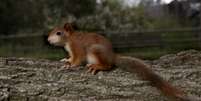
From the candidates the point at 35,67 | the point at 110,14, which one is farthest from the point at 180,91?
the point at 110,14

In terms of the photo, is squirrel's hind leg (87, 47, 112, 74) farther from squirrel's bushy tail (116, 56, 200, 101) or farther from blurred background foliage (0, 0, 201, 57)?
blurred background foliage (0, 0, 201, 57)

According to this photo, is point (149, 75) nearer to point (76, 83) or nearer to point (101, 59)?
point (101, 59)

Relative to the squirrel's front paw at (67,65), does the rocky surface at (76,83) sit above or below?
below

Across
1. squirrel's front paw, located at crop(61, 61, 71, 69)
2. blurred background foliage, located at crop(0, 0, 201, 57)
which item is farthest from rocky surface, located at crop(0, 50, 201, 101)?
blurred background foliage, located at crop(0, 0, 201, 57)

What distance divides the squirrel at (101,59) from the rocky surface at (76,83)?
74 millimetres

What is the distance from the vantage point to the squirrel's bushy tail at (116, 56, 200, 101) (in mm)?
5812

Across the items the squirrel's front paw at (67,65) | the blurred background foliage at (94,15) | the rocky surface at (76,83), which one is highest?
the blurred background foliage at (94,15)

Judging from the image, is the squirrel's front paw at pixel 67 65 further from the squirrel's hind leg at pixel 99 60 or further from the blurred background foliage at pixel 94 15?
the blurred background foliage at pixel 94 15

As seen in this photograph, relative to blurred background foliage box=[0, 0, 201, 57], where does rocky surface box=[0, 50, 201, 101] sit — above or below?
below

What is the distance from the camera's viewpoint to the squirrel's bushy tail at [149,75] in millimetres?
5812

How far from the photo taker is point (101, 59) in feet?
20.1

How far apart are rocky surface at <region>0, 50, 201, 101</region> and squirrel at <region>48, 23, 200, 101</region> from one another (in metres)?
0.07

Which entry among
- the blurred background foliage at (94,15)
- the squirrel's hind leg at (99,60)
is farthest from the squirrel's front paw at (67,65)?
the blurred background foliage at (94,15)

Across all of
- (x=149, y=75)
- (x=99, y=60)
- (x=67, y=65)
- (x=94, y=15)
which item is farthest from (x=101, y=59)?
(x=94, y=15)
